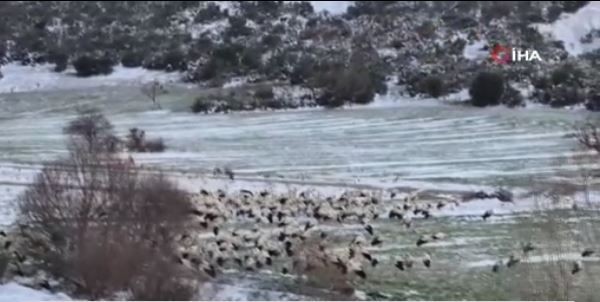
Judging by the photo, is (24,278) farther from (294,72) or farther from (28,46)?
(294,72)

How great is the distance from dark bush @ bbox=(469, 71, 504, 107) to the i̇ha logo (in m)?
0.78

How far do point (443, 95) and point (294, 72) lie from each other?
15.4ft

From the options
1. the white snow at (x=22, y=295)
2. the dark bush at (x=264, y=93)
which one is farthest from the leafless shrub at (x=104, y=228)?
the dark bush at (x=264, y=93)

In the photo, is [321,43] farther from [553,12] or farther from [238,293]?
[238,293]

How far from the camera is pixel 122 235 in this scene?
48.0 feet

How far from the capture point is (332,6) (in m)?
54.7

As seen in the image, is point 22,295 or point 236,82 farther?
point 236,82

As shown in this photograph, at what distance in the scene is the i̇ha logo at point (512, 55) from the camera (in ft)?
101

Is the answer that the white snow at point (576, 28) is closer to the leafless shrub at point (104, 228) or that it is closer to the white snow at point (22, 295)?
the leafless shrub at point (104, 228)

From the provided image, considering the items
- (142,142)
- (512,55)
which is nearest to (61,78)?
(142,142)

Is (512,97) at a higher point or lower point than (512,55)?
lower

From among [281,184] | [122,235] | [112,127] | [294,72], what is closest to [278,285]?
[122,235]

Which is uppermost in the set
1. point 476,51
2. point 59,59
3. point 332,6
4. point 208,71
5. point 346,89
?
point 332,6

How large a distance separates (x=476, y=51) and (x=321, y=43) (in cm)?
607
